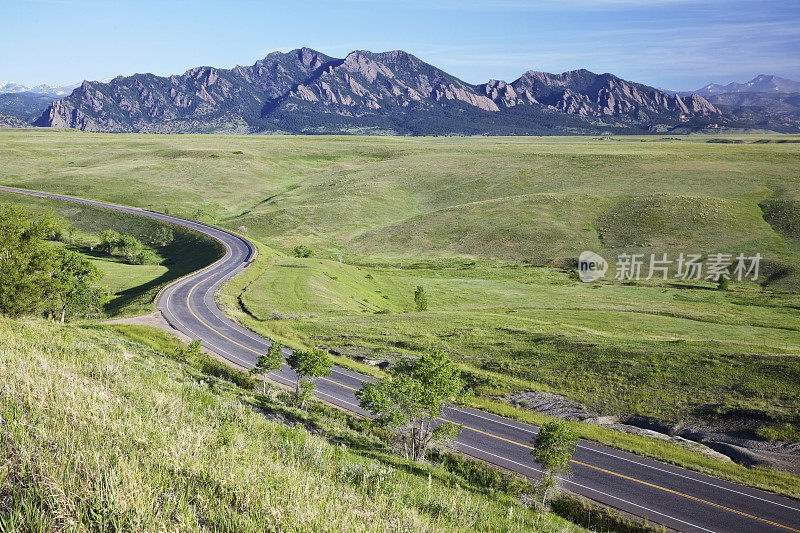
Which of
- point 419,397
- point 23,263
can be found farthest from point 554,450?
point 23,263

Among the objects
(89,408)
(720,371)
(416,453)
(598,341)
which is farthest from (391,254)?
(89,408)

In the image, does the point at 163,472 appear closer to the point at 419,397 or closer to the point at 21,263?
the point at 419,397

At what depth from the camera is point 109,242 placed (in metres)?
102

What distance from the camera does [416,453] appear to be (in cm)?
2892

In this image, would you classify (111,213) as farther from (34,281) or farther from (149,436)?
(149,436)

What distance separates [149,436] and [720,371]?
50.6 metres

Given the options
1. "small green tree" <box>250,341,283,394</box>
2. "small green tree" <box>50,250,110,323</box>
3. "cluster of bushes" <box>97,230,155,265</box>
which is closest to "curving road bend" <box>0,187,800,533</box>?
"small green tree" <box>250,341,283,394</box>

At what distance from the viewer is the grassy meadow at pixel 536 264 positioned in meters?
44.7

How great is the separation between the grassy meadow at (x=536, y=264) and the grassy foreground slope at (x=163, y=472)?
3600 cm

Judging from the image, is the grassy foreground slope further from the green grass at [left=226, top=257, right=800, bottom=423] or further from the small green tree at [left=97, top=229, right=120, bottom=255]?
the small green tree at [left=97, top=229, right=120, bottom=255]

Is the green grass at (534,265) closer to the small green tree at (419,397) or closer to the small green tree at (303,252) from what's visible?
the small green tree at (303,252)

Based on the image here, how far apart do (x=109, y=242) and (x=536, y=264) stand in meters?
100

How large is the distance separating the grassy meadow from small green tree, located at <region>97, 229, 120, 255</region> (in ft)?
117

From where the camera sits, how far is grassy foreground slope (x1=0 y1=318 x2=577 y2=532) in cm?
598
